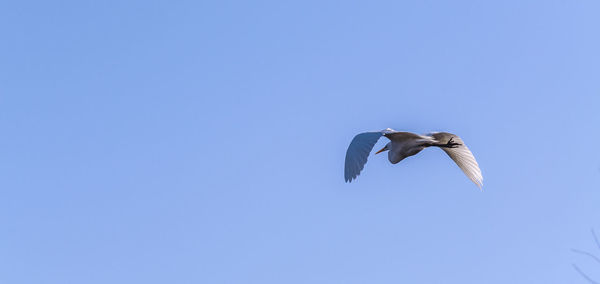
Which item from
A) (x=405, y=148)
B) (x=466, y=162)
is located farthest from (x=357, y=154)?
(x=466, y=162)

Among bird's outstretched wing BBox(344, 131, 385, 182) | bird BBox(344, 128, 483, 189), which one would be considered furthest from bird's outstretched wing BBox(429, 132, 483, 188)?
bird's outstretched wing BBox(344, 131, 385, 182)

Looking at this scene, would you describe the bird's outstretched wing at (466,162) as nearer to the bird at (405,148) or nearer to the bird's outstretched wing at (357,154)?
the bird at (405,148)

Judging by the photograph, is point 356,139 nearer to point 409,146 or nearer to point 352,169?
point 352,169

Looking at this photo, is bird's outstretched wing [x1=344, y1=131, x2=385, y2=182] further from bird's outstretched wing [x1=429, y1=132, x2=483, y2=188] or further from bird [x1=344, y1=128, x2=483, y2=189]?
bird's outstretched wing [x1=429, y1=132, x2=483, y2=188]

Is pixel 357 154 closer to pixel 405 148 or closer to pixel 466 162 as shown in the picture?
pixel 405 148

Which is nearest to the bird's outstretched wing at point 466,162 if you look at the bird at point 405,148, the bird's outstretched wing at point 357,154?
the bird at point 405,148

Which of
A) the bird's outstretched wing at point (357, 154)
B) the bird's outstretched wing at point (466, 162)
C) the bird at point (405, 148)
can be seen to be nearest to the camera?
the bird's outstretched wing at point (357, 154)

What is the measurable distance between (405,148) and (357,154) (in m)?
2.92

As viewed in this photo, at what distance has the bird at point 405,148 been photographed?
21281mm

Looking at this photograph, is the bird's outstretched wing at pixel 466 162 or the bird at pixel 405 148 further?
the bird's outstretched wing at pixel 466 162

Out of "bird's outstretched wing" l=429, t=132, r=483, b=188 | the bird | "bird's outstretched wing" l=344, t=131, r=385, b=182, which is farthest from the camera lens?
"bird's outstretched wing" l=429, t=132, r=483, b=188

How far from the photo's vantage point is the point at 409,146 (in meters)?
23.7

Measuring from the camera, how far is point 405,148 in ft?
78.3

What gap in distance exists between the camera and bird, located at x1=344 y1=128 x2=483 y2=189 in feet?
69.8
